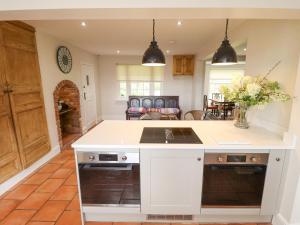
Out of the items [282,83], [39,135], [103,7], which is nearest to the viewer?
[103,7]

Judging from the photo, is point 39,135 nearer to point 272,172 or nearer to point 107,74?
point 272,172

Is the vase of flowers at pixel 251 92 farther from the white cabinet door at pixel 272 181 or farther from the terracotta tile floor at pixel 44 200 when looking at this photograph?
the terracotta tile floor at pixel 44 200

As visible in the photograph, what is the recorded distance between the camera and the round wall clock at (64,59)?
355 cm

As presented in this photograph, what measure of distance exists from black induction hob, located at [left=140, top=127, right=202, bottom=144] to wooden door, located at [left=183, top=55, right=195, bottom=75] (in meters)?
4.22

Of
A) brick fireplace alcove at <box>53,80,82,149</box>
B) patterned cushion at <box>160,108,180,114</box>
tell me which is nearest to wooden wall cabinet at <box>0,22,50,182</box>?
brick fireplace alcove at <box>53,80,82,149</box>

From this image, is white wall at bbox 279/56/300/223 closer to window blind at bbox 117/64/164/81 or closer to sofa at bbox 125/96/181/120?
sofa at bbox 125/96/181/120

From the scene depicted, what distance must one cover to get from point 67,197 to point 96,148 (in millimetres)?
1135

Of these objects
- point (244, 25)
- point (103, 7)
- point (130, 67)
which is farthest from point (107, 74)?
point (103, 7)

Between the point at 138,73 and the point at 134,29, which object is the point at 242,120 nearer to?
the point at 134,29

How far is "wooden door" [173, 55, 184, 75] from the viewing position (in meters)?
5.78

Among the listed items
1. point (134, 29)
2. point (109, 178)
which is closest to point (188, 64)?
point (134, 29)

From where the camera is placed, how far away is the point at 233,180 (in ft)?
5.06

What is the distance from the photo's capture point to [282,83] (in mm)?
1739

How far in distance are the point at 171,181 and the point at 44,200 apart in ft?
5.44
